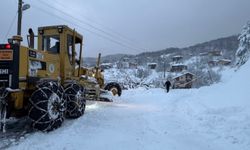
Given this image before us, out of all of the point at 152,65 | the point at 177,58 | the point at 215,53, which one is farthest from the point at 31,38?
the point at 177,58

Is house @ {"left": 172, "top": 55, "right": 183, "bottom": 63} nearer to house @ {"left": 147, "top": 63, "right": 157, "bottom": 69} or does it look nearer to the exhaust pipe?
house @ {"left": 147, "top": 63, "right": 157, "bottom": 69}

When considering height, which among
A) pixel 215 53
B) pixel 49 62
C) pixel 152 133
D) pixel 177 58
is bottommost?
pixel 152 133

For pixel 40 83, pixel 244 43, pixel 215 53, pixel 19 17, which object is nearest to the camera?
pixel 40 83

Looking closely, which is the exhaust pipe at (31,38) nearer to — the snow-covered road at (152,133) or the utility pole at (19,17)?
the snow-covered road at (152,133)

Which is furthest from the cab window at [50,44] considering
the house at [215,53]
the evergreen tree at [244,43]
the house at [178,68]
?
the house at [215,53]

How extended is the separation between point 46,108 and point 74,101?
8.29ft

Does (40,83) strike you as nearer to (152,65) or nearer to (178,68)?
(178,68)

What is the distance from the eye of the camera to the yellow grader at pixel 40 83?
930 centimetres

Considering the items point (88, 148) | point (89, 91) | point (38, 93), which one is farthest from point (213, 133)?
point (89, 91)

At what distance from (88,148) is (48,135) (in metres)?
1.89

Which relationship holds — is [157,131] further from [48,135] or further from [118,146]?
[48,135]

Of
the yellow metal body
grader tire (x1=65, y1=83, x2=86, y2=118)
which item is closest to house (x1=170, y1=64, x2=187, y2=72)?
the yellow metal body

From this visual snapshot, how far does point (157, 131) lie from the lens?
9.43 meters

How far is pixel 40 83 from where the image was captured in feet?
32.6
